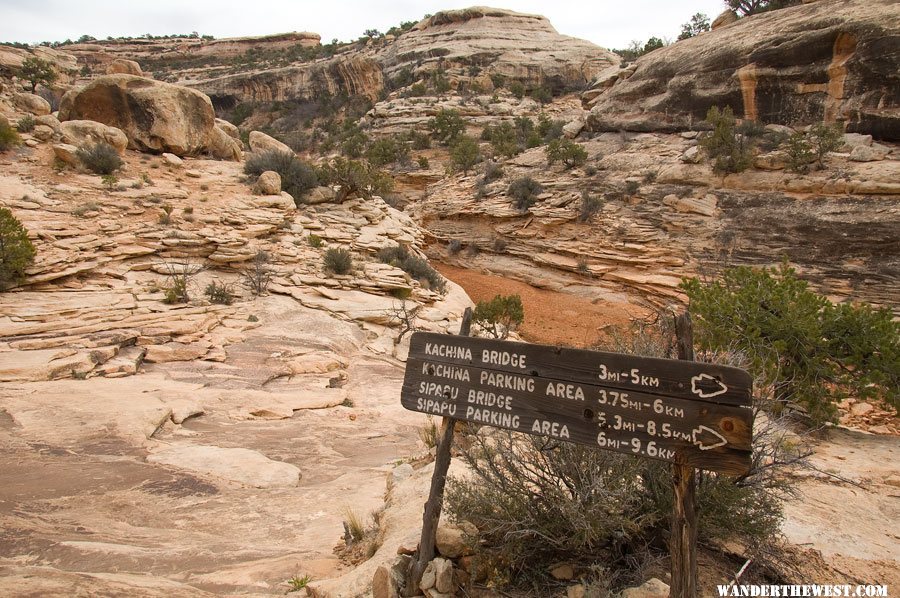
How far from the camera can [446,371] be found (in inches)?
104

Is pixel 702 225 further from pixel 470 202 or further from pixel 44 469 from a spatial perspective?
pixel 44 469

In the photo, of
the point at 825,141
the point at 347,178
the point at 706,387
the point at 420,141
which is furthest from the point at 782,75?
the point at 706,387

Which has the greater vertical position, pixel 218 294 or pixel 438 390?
pixel 438 390

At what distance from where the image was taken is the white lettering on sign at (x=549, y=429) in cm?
226

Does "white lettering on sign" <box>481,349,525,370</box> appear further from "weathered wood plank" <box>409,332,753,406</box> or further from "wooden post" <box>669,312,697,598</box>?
"wooden post" <box>669,312,697,598</box>

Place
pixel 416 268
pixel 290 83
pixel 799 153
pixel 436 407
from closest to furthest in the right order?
pixel 436 407 < pixel 416 268 < pixel 799 153 < pixel 290 83

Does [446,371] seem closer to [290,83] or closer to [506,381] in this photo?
[506,381]

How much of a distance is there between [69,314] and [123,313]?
743 mm

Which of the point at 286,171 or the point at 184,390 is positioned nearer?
the point at 184,390

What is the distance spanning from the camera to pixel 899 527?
3.78 metres

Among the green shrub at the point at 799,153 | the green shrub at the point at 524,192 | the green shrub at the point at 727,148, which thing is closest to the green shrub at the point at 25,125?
the green shrub at the point at 524,192

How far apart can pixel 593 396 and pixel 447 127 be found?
98.4 ft

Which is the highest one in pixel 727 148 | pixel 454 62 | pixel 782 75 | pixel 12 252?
pixel 454 62

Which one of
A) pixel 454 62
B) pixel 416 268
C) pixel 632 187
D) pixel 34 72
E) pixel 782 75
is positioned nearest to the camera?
pixel 416 268
